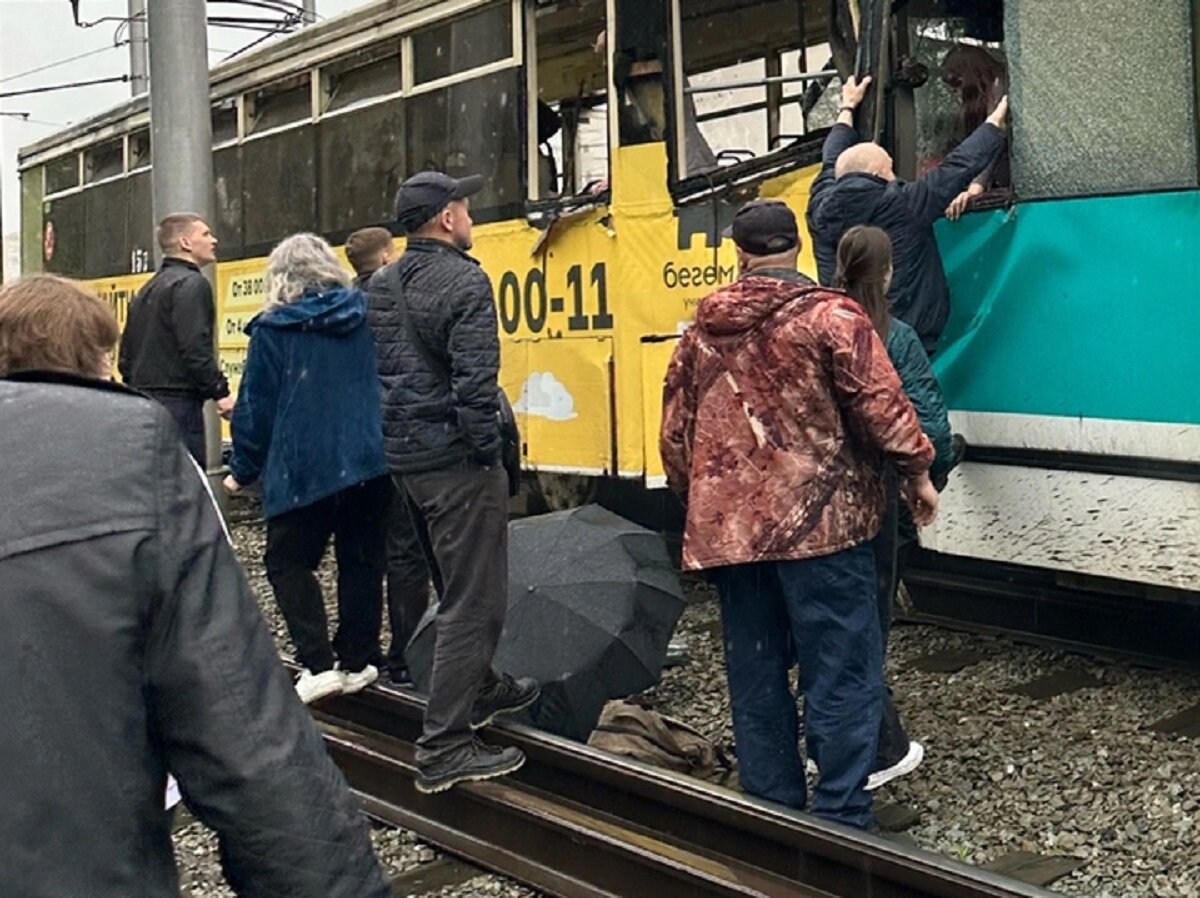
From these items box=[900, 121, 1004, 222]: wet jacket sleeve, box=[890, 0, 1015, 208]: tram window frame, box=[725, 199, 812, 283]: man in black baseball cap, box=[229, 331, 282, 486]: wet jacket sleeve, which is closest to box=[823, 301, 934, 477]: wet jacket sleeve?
box=[725, 199, 812, 283]: man in black baseball cap

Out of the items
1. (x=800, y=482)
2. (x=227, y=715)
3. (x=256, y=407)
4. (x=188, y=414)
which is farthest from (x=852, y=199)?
(x=227, y=715)

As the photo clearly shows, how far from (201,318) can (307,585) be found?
1390 mm

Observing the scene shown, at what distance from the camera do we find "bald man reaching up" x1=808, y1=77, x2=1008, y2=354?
534cm

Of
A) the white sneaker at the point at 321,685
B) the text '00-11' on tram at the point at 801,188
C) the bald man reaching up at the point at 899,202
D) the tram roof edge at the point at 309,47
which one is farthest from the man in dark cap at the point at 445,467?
the tram roof edge at the point at 309,47

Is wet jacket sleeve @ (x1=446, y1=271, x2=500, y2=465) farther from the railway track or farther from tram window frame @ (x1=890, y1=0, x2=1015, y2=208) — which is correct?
tram window frame @ (x1=890, y1=0, x2=1015, y2=208)

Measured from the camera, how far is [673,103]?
7.15 meters

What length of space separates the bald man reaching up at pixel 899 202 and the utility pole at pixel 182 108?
4527mm

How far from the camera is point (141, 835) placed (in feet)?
5.60

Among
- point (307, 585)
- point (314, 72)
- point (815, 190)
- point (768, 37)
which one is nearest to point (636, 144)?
point (768, 37)

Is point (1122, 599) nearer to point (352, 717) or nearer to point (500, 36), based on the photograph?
point (352, 717)

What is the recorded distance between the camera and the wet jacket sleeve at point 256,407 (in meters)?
5.57

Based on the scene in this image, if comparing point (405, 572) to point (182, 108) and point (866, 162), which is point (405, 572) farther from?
point (182, 108)

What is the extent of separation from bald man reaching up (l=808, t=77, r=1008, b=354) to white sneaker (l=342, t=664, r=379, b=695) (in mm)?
2091

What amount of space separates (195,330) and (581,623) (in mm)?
2133
